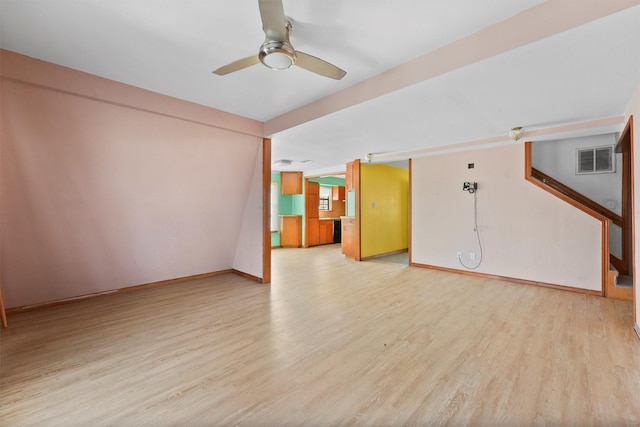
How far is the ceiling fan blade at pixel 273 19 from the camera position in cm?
148

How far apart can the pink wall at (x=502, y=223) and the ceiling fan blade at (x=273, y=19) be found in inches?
169

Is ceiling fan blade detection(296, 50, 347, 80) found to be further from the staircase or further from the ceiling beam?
the staircase

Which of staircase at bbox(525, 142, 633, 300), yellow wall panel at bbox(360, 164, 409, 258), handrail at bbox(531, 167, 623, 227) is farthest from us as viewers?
yellow wall panel at bbox(360, 164, 409, 258)

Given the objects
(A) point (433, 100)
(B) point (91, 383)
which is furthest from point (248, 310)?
(A) point (433, 100)

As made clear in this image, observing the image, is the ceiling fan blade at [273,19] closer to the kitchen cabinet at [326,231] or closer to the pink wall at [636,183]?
the pink wall at [636,183]

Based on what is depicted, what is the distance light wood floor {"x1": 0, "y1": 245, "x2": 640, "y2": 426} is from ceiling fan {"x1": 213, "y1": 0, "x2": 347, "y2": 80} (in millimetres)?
2216

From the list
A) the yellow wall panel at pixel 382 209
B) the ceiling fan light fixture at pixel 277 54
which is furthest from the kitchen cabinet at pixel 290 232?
the ceiling fan light fixture at pixel 277 54

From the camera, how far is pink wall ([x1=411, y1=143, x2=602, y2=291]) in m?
3.90

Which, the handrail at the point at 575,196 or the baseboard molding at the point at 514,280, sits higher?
the handrail at the point at 575,196

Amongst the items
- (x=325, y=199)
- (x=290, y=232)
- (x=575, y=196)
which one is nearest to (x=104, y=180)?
(x=290, y=232)

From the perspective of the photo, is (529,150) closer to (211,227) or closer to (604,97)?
(604,97)

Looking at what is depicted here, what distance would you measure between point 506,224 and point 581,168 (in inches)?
57.7

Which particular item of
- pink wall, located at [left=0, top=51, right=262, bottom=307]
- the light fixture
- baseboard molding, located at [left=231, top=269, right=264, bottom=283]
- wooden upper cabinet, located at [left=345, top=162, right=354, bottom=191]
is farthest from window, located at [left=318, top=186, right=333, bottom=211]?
the light fixture

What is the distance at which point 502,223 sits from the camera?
14.8ft
